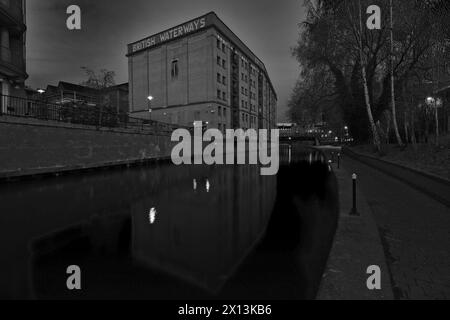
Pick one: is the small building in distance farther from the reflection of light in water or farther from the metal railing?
the reflection of light in water

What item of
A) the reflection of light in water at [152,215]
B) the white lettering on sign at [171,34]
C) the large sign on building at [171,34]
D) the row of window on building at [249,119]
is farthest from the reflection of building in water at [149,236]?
the row of window on building at [249,119]

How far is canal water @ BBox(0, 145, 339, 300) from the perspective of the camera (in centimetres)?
387

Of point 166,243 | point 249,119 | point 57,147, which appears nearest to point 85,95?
point 249,119

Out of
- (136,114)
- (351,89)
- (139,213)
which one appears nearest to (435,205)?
(139,213)

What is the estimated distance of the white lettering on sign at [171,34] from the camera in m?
48.2

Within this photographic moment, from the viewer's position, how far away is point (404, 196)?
9312 millimetres

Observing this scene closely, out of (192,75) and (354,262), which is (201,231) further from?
(192,75)

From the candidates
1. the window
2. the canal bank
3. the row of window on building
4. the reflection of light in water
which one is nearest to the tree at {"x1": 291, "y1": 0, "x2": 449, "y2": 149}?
the canal bank

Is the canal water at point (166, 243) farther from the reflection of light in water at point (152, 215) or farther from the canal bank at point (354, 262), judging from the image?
the canal bank at point (354, 262)

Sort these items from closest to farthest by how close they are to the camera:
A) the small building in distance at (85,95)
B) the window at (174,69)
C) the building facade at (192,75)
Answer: the building facade at (192,75) → the small building in distance at (85,95) → the window at (174,69)

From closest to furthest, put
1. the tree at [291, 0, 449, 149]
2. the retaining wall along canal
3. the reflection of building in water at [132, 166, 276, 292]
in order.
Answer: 1. the reflection of building in water at [132, 166, 276, 292]
2. the retaining wall along canal
3. the tree at [291, 0, 449, 149]

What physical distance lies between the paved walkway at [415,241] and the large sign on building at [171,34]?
46808 mm
